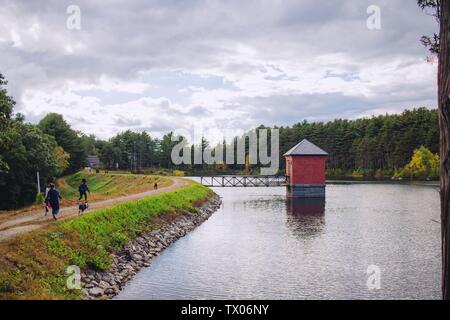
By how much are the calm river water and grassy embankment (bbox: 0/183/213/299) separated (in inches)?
86.4

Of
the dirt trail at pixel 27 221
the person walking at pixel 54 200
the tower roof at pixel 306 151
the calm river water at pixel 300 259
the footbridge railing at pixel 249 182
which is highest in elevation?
the tower roof at pixel 306 151

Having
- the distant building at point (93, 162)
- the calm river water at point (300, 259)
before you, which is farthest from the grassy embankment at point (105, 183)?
the calm river water at point (300, 259)

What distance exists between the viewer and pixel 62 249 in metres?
17.7

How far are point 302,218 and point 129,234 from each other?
57.4 feet

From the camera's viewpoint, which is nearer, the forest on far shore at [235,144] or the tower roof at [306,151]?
the forest on far shore at [235,144]

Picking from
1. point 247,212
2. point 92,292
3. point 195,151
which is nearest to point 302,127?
point 195,151

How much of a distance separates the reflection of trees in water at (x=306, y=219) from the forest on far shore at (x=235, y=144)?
32480 mm

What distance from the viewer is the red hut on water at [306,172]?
6166cm

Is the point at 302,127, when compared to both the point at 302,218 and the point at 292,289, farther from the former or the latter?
the point at 292,289

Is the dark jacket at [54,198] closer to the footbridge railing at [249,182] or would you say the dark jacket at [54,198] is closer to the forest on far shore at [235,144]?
the forest on far shore at [235,144]

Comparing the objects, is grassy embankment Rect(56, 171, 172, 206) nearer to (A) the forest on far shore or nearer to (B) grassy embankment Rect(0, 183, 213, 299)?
(A) the forest on far shore

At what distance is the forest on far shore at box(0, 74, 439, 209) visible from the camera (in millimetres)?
56656
